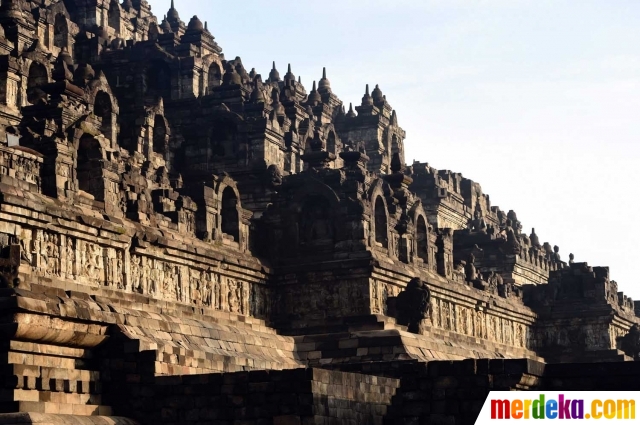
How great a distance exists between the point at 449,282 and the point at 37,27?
20.7 m

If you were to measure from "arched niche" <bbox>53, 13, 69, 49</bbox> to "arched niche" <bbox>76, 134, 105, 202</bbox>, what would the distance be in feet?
82.8

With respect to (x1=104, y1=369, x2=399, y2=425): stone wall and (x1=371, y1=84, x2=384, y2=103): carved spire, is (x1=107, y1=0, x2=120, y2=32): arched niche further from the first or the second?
(x1=104, y1=369, x2=399, y2=425): stone wall

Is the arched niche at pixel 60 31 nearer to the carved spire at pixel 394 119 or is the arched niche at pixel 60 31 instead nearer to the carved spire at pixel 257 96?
the carved spire at pixel 257 96

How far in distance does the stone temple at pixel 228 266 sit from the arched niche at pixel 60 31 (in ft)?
0.60

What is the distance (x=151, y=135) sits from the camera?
194 feet

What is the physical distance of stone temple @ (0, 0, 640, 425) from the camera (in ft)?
116

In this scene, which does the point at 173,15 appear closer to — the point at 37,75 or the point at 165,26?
the point at 165,26

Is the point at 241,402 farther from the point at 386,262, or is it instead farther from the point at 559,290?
the point at 559,290

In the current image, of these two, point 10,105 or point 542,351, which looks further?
point 542,351

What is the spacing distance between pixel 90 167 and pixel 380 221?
15.5 metres

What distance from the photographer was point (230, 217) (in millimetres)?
51812

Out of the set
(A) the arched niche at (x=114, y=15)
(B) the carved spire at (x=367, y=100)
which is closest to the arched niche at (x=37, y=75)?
(A) the arched niche at (x=114, y=15)

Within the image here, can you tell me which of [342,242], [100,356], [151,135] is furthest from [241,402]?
[151,135]

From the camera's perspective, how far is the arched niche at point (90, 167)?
43.4m
